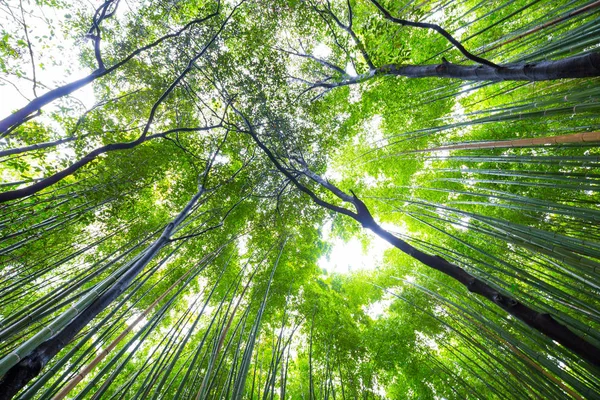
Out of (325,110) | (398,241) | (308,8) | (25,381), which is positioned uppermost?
(308,8)

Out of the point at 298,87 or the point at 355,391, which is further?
the point at 298,87

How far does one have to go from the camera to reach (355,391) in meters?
4.07

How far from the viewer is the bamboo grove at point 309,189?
109 inches

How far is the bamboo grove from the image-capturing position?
9.07ft

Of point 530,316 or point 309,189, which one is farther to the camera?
point 309,189

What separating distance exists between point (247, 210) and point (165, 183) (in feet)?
6.31

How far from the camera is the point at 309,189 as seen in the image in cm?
480

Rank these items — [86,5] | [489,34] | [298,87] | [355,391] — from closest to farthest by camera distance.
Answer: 1. [86,5]
2. [355,391]
3. [489,34]
4. [298,87]

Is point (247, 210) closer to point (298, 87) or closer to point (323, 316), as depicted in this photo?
point (323, 316)

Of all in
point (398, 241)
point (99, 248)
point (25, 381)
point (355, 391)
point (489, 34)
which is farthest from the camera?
point (99, 248)

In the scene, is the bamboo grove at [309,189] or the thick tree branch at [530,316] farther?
the bamboo grove at [309,189]

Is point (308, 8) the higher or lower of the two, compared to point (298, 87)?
higher

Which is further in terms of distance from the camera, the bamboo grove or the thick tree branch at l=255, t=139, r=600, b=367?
the bamboo grove

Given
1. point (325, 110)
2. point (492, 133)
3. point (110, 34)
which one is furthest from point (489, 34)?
point (110, 34)
